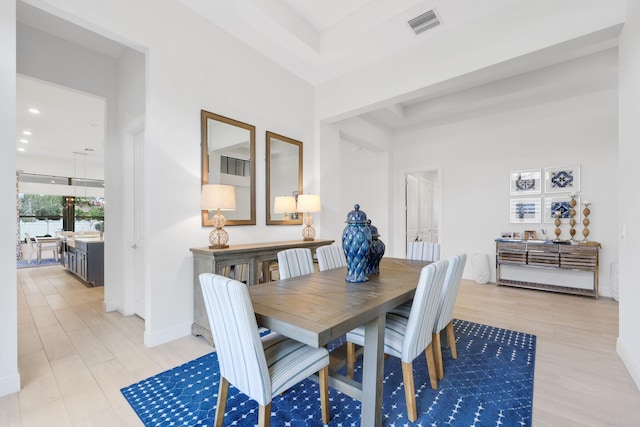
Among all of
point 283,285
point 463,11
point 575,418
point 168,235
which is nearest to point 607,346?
point 575,418

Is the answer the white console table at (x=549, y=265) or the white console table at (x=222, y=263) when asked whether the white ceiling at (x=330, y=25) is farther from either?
the white console table at (x=549, y=265)

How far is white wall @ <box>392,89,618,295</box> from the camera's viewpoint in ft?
14.2

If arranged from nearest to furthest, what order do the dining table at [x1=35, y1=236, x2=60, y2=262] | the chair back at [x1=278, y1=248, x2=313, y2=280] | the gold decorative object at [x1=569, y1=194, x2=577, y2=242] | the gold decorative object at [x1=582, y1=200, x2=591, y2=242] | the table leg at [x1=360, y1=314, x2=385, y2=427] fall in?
the table leg at [x1=360, y1=314, x2=385, y2=427] < the chair back at [x1=278, y1=248, x2=313, y2=280] < the gold decorative object at [x1=582, y1=200, x2=591, y2=242] < the gold decorative object at [x1=569, y1=194, x2=577, y2=242] < the dining table at [x1=35, y1=236, x2=60, y2=262]

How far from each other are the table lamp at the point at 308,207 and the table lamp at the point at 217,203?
3.92 ft

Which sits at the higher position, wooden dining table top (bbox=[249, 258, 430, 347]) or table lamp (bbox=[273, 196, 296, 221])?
table lamp (bbox=[273, 196, 296, 221])

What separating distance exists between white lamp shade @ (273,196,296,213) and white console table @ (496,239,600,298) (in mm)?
3618

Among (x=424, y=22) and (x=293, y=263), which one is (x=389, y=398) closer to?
(x=293, y=263)

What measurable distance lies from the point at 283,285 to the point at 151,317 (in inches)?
62.1

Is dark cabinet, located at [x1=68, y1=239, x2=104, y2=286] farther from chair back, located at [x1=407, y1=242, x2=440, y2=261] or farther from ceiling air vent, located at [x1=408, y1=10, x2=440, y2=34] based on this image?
ceiling air vent, located at [x1=408, y1=10, x2=440, y2=34]

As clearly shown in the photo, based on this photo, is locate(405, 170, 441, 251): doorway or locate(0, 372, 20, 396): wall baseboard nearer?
locate(0, 372, 20, 396): wall baseboard

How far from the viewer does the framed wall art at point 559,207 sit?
4547 mm

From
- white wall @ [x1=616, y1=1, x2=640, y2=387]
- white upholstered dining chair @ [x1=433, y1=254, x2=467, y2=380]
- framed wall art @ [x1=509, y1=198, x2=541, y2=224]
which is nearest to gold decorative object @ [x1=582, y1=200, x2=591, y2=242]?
framed wall art @ [x1=509, y1=198, x2=541, y2=224]

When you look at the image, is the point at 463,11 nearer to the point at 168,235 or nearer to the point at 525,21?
the point at 525,21

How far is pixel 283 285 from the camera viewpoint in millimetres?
2021
